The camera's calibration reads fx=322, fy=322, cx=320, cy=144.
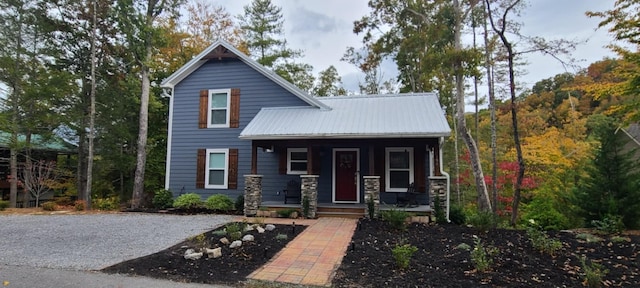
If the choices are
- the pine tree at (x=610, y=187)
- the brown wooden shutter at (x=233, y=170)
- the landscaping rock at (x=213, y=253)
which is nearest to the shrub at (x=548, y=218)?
the pine tree at (x=610, y=187)

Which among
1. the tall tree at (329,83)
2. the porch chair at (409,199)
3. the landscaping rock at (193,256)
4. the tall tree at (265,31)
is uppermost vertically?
the tall tree at (265,31)

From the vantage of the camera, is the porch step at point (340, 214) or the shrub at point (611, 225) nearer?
the shrub at point (611, 225)

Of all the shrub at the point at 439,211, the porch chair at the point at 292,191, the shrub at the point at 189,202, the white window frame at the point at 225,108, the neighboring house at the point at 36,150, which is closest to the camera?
the shrub at the point at 439,211

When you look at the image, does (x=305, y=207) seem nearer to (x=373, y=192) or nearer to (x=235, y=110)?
(x=373, y=192)

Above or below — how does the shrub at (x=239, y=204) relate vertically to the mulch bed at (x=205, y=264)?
above

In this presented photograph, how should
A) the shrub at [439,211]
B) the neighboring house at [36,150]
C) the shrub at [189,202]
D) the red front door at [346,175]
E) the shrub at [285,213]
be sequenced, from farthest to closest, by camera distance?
the neighboring house at [36,150]
the red front door at [346,175]
the shrub at [189,202]
the shrub at [285,213]
the shrub at [439,211]

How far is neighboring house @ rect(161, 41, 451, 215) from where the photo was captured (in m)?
9.31

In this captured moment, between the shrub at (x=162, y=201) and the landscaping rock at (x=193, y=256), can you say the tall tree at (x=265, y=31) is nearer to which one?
the shrub at (x=162, y=201)

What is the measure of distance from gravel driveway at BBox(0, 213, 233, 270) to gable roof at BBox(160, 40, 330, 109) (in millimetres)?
4963

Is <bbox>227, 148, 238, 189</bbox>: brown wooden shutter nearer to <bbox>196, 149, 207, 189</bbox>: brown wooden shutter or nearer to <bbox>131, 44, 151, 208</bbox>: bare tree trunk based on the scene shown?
<bbox>196, 149, 207, 189</bbox>: brown wooden shutter

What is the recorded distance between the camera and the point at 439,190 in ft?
28.0

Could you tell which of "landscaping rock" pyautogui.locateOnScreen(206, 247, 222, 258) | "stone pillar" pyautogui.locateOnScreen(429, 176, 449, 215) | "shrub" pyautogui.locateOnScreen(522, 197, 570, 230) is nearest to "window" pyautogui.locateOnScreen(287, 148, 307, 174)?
"stone pillar" pyautogui.locateOnScreen(429, 176, 449, 215)

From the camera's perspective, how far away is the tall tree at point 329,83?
79.5 feet

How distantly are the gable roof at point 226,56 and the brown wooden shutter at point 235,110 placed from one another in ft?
3.83
